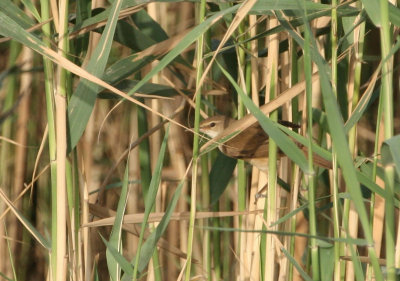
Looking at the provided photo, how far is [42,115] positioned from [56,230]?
129 centimetres

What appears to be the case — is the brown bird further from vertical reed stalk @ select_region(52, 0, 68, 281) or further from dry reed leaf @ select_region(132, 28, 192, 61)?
vertical reed stalk @ select_region(52, 0, 68, 281)

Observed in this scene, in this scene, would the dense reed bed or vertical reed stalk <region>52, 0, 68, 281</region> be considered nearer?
the dense reed bed

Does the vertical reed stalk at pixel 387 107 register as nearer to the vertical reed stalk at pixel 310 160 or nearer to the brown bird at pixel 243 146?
the vertical reed stalk at pixel 310 160

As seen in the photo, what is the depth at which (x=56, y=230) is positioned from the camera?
157 cm

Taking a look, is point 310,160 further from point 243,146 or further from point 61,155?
point 243,146

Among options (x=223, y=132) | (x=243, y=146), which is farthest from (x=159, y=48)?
(x=243, y=146)

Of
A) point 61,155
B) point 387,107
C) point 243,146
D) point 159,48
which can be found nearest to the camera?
point 387,107

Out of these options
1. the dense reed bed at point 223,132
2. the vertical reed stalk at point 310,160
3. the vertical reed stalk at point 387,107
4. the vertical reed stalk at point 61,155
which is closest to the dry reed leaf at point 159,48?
the dense reed bed at point 223,132

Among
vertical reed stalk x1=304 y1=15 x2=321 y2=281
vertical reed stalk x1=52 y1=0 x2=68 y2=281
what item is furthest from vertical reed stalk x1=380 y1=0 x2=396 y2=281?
vertical reed stalk x1=52 y1=0 x2=68 y2=281

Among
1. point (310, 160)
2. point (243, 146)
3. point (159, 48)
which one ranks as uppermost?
point (159, 48)

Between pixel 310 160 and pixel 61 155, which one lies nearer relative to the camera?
pixel 310 160

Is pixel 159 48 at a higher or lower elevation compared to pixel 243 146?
higher

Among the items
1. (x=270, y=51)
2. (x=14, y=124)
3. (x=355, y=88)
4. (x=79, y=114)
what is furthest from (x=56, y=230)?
(x=14, y=124)

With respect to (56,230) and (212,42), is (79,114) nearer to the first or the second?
(56,230)
